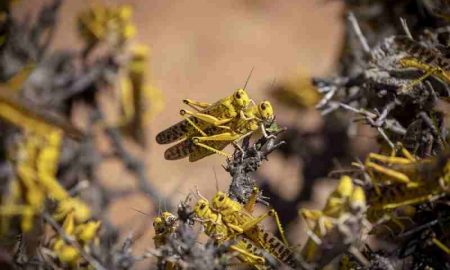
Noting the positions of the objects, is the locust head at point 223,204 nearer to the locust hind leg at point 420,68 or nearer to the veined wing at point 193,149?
the veined wing at point 193,149

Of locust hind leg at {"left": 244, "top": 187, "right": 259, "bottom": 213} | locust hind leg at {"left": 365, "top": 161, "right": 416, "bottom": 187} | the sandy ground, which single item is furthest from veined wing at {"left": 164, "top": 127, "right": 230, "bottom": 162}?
the sandy ground

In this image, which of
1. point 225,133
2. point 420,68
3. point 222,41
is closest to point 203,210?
point 225,133

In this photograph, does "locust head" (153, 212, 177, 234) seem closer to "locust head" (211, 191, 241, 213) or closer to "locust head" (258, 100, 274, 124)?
"locust head" (211, 191, 241, 213)

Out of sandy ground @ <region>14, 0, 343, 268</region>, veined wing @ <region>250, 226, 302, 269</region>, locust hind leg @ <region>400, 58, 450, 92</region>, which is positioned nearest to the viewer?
veined wing @ <region>250, 226, 302, 269</region>

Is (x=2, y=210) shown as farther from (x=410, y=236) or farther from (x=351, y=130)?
(x=351, y=130)

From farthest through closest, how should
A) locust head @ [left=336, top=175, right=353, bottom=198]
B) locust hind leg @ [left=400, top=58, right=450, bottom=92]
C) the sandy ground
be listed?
the sandy ground
locust hind leg @ [left=400, top=58, right=450, bottom=92]
locust head @ [left=336, top=175, right=353, bottom=198]

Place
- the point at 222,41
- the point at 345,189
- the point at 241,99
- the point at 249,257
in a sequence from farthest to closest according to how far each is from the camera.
Result: 1. the point at 222,41
2. the point at 241,99
3. the point at 249,257
4. the point at 345,189

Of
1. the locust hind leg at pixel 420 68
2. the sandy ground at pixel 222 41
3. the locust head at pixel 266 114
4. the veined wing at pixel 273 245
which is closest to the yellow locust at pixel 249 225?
the veined wing at pixel 273 245

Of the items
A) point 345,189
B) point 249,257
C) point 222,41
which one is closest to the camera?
point 345,189

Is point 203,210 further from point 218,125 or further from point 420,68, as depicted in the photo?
point 420,68
